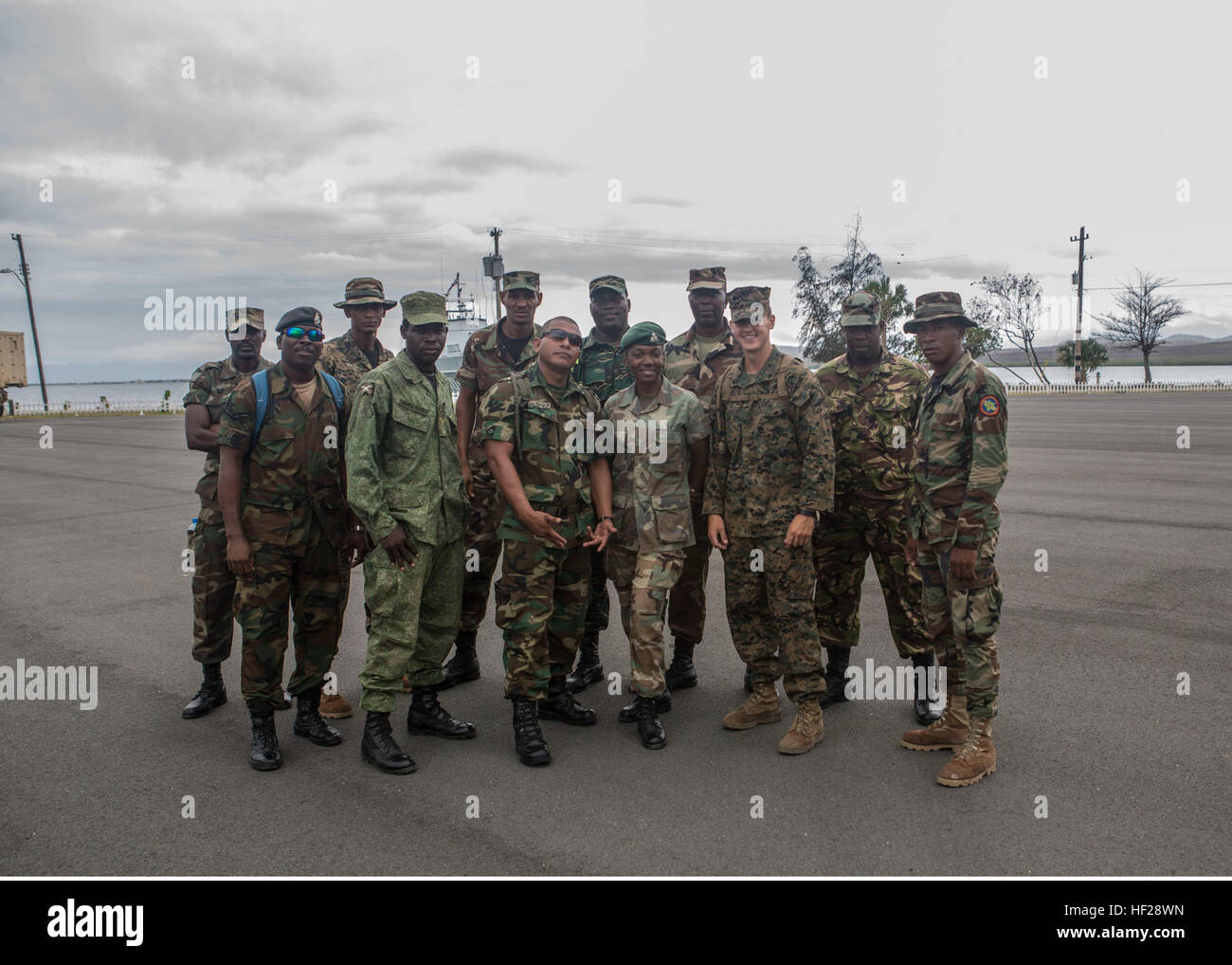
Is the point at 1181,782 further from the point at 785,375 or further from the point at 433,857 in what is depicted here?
the point at 433,857

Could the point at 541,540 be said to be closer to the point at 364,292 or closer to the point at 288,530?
the point at 288,530

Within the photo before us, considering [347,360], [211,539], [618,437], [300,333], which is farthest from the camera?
[347,360]

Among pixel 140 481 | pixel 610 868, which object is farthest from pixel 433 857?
pixel 140 481

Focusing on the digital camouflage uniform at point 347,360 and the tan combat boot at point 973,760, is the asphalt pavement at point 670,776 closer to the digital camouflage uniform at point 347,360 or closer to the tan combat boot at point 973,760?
the tan combat boot at point 973,760

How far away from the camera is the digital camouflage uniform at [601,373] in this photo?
5.22 m

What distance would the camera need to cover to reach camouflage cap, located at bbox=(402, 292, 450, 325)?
428cm

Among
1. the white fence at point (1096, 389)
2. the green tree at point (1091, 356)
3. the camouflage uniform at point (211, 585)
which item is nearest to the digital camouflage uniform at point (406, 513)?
the camouflage uniform at point (211, 585)

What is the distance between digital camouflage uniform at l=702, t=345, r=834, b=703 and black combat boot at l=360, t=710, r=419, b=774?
5.95 ft

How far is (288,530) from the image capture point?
4.20m

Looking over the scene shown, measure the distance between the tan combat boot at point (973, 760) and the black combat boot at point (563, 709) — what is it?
1796 mm

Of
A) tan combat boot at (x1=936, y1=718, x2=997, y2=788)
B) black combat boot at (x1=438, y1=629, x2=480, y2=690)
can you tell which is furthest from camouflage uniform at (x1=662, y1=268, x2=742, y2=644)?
tan combat boot at (x1=936, y1=718, x2=997, y2=788)

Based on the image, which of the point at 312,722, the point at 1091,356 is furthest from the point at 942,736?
the point at 1091,356

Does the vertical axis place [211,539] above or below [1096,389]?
below

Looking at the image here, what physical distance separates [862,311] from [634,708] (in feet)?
8.21
